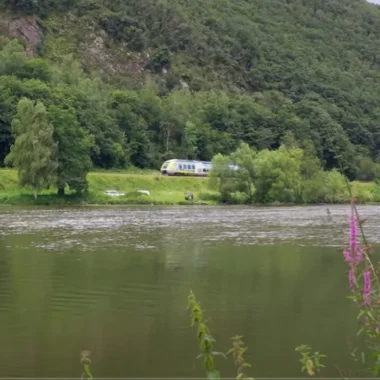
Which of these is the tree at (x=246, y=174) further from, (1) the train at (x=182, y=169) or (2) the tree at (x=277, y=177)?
(1) the train at (x=182, y=169)

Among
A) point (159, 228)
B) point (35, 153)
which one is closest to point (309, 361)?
point (159, 228)

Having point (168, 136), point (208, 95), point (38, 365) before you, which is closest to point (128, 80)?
point (208, 95)

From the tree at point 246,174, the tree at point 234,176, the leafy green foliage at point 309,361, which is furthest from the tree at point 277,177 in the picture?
the leafy green foliage at point 309,361

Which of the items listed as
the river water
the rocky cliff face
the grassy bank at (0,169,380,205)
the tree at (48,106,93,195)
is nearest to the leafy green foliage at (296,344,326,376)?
the river water

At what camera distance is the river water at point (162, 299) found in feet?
50.2

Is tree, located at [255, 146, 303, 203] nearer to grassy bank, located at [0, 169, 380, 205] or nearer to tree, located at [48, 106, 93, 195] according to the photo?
grassy bank, located at [0, 169, 380, 205]

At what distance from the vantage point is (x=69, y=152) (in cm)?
8181

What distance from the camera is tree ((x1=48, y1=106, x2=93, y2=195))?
79.7 m

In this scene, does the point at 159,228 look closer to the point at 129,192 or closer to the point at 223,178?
the point at 129,192

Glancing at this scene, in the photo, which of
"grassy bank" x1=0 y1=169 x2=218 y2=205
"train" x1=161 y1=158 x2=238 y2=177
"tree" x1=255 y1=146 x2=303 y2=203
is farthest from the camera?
"train" x1=161 y1=158 x2=238 y2=177

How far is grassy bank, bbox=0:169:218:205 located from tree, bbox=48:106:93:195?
176 cm

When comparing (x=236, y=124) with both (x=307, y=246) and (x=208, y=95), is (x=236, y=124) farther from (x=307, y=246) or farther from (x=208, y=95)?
(x=307, y=246)

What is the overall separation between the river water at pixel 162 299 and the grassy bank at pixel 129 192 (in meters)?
35.2

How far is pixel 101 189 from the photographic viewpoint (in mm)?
88312
